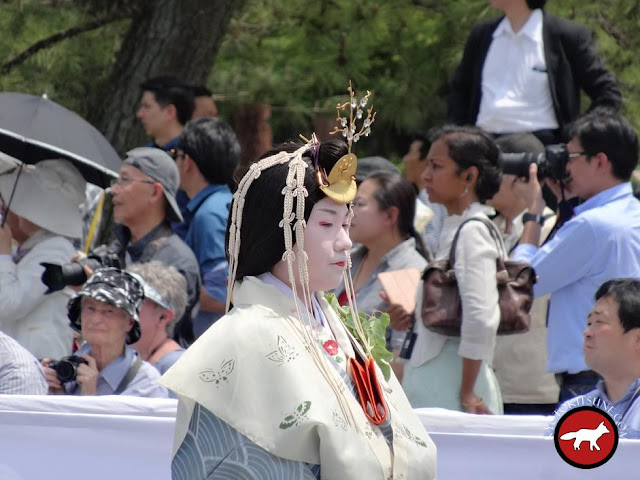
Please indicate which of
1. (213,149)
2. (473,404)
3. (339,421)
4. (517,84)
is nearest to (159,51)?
(213,149)

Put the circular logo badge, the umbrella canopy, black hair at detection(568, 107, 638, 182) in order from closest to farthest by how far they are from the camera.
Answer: the circular logo badge, black hair at detection(568, 107, 638, 182), the umbrella canopy

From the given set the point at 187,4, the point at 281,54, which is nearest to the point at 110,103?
the point at 187,4

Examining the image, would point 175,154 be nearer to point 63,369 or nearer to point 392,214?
point 392,214

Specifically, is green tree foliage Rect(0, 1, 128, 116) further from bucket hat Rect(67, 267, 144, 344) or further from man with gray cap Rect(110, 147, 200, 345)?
bucket hat Rect(67, 267, 144, 344)

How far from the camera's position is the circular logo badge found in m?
3.89

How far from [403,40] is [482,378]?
4539 millimetres

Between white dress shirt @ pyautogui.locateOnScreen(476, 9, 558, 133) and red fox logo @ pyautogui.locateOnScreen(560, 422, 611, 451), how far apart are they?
2.86m

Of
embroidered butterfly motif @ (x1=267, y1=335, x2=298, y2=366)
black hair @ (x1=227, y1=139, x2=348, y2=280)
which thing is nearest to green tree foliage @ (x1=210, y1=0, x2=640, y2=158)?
black hair @ (x1=227, y1=139, x2=348, y2=280)

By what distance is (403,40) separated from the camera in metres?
9.15

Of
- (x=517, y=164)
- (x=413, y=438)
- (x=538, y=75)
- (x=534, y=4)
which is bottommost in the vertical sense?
(x=413, y=438)

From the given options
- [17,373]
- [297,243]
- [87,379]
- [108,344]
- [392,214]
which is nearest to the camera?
[297,243]

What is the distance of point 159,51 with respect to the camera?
8.02 metres

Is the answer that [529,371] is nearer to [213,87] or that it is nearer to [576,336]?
[576,336]

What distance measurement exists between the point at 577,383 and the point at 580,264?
465 mm
